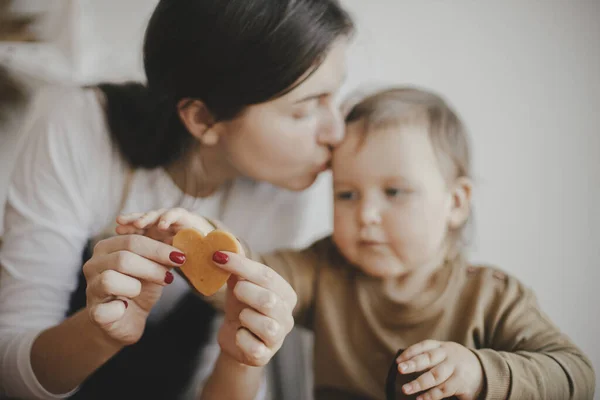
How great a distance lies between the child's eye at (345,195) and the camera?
54 cm

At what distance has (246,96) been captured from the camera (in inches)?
21.5

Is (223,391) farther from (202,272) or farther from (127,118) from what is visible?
(127,118)

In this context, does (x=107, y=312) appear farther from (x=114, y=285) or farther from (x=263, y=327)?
(x=263, y=327)

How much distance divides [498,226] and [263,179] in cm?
29

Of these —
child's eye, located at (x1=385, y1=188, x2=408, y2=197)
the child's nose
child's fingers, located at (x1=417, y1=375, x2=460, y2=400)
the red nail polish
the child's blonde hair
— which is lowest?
child's fingers, located at (x1=417, y1=375, x2=460, y2=400)

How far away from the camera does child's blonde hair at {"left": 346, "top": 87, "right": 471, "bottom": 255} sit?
55cm

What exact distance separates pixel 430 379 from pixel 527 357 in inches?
4.3

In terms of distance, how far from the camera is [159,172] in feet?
1.92

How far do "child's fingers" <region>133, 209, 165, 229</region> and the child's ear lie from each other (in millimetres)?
321

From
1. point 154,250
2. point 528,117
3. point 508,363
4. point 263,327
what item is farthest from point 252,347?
point 528,117

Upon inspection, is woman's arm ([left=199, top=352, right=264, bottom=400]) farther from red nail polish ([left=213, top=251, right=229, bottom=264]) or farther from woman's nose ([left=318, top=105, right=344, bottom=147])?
woman's nose ([left=318, top=105, right=344, bottom=147])

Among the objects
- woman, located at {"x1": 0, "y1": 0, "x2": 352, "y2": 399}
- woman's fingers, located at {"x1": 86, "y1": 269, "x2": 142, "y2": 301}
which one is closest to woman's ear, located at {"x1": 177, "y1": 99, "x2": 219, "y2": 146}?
woman, located at {"x1": 0, "y1": 0, "x2": 352, "y2": 399}

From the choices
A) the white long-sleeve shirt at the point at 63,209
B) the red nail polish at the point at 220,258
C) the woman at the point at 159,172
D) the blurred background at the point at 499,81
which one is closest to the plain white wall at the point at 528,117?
the blurred background at the point at 499,81

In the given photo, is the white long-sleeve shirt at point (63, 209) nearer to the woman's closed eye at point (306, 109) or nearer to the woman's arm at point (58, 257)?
the woman's arm at point (58, 257)
